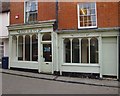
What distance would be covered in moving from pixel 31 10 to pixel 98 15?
5655 millimetres

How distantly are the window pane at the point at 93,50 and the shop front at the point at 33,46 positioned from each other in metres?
2.61

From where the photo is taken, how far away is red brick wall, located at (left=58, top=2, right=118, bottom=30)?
44.8ft

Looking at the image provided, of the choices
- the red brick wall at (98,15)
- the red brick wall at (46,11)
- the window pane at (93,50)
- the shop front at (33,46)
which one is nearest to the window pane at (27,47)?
the shop front at (33,46)

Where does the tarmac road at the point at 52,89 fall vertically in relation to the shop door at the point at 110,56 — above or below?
below

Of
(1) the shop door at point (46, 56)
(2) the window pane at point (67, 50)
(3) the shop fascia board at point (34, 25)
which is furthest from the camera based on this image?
(1) the shop door at point (46, 56)

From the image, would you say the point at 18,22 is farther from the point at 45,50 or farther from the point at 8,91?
the point at 8,91

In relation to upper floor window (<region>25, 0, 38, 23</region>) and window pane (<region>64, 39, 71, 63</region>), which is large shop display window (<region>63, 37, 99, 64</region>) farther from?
upper floor window (<region>25, 0, 38, 23</region>)

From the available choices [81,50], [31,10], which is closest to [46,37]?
[31,10]

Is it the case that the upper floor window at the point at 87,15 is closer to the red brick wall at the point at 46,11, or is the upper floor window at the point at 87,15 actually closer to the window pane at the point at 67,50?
the window pane at the point at 67,50

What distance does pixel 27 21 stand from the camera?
56.4 feet

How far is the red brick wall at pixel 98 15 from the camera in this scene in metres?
13.6

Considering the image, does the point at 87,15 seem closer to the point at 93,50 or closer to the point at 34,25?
the point at 93,50

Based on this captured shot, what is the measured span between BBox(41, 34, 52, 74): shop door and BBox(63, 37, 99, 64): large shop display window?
1245 mm

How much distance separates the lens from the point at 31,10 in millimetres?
17172
